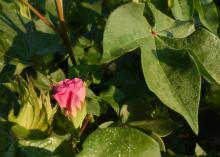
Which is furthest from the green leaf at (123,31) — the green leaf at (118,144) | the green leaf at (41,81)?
the green leaf at (41,81)

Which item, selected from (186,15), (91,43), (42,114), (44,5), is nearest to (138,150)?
(42,114)

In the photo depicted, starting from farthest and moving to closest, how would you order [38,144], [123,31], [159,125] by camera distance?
[159,125], [123,31], [38,144]

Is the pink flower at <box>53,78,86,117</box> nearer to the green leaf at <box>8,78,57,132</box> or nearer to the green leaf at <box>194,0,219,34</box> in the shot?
the green leaf at <box>8,78,57,132</box>

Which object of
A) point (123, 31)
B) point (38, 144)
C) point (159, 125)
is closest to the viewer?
point (38, 144)

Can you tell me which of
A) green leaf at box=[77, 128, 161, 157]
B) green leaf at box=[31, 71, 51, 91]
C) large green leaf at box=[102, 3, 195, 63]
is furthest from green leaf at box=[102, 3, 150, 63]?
green leaf at box=[31, 71, 51, 91]

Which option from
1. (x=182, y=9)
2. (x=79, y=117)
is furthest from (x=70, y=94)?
(x=182, y=9)

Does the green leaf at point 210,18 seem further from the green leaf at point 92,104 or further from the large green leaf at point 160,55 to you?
the green leaf at point 92,104

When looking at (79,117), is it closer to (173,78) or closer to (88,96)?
(88,96)
